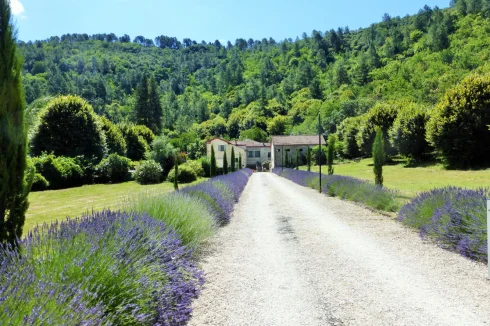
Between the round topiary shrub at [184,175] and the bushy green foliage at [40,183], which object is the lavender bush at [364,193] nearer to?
the round topiary shrub at [184,175]

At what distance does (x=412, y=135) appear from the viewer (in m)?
38.6

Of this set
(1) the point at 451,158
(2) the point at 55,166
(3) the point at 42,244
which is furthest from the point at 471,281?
(1) the point at 451,158

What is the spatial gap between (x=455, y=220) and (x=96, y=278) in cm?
657

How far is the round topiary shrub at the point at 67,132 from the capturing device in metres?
34.3

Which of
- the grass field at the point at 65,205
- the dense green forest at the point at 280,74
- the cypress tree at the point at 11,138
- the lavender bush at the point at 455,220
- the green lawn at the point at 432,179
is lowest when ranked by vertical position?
the green lawn at the point at 432,179

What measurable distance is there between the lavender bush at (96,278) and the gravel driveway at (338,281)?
0.51 metres

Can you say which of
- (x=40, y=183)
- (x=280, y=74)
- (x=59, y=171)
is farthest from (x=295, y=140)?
(x=280, y=74)

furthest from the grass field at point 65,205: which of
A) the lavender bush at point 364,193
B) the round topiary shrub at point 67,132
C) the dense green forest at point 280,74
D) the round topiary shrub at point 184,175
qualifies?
the dense green forest at point 280,74

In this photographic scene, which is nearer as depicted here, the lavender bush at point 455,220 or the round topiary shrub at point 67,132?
the lavender bush at point 455,220

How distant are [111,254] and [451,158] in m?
35.9

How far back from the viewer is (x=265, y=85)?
530 ft

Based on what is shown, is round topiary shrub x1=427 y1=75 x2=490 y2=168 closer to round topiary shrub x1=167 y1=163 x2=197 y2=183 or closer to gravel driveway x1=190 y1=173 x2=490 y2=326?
round topiary shrub x1=167 y1=163 x2=197 y2=183

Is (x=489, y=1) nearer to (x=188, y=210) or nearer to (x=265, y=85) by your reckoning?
(x=265, y=85)

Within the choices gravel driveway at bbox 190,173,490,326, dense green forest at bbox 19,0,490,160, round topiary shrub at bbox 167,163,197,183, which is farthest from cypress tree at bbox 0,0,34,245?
dense green forest at bbox 19,0,490,160
